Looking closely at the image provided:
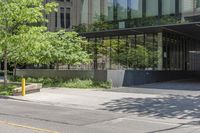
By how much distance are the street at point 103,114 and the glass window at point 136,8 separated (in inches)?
512

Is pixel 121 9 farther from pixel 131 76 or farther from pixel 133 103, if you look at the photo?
pixel 133 103

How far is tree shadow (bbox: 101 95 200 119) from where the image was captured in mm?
15242

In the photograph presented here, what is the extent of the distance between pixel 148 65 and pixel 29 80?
9309mm

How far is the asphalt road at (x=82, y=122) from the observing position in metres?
11.4

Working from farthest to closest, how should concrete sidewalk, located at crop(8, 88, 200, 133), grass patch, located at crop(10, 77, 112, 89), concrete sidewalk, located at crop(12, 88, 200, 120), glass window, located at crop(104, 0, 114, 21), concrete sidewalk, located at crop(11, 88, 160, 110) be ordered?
1. glass window, located at crop(104, 0, 114, 21)
2. grass patch, located at crop(10, 77, 112, 89)
3. concrete sidewalk, located at crop(11, 88, 160, 110)
4. concrete sidewalk, located at crop(12, 88, 200, 120)
5. concrete sidewalk, located at crop(8, 88, 200, 133)

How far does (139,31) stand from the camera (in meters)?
32.6

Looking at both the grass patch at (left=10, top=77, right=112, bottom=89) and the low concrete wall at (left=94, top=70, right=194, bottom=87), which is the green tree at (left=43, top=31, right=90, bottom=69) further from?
the low concrete wall at (left=94, top=70, right=194, bottom=87)

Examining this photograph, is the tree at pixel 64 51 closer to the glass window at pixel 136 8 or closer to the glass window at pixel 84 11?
the glass window at pixel 136 8

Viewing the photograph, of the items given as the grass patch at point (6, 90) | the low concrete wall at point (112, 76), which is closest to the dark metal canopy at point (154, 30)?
the low concrete wall at point (112, 76)

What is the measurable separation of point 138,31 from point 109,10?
452cm

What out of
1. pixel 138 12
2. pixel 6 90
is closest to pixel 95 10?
pixel 138 12

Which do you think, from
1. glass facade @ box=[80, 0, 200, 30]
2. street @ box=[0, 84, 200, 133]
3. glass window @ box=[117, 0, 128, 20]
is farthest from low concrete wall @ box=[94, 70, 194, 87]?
street @ box=[0, 84, 200, 133]

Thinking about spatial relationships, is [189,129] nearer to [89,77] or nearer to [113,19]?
[89,77]

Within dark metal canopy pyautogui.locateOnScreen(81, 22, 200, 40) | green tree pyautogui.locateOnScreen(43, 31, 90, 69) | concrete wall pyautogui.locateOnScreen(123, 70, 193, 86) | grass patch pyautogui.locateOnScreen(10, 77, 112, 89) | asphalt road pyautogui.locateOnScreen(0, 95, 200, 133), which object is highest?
dark metal canopy pyautogui.locateOnScreen(81, 22, 200, 40)
